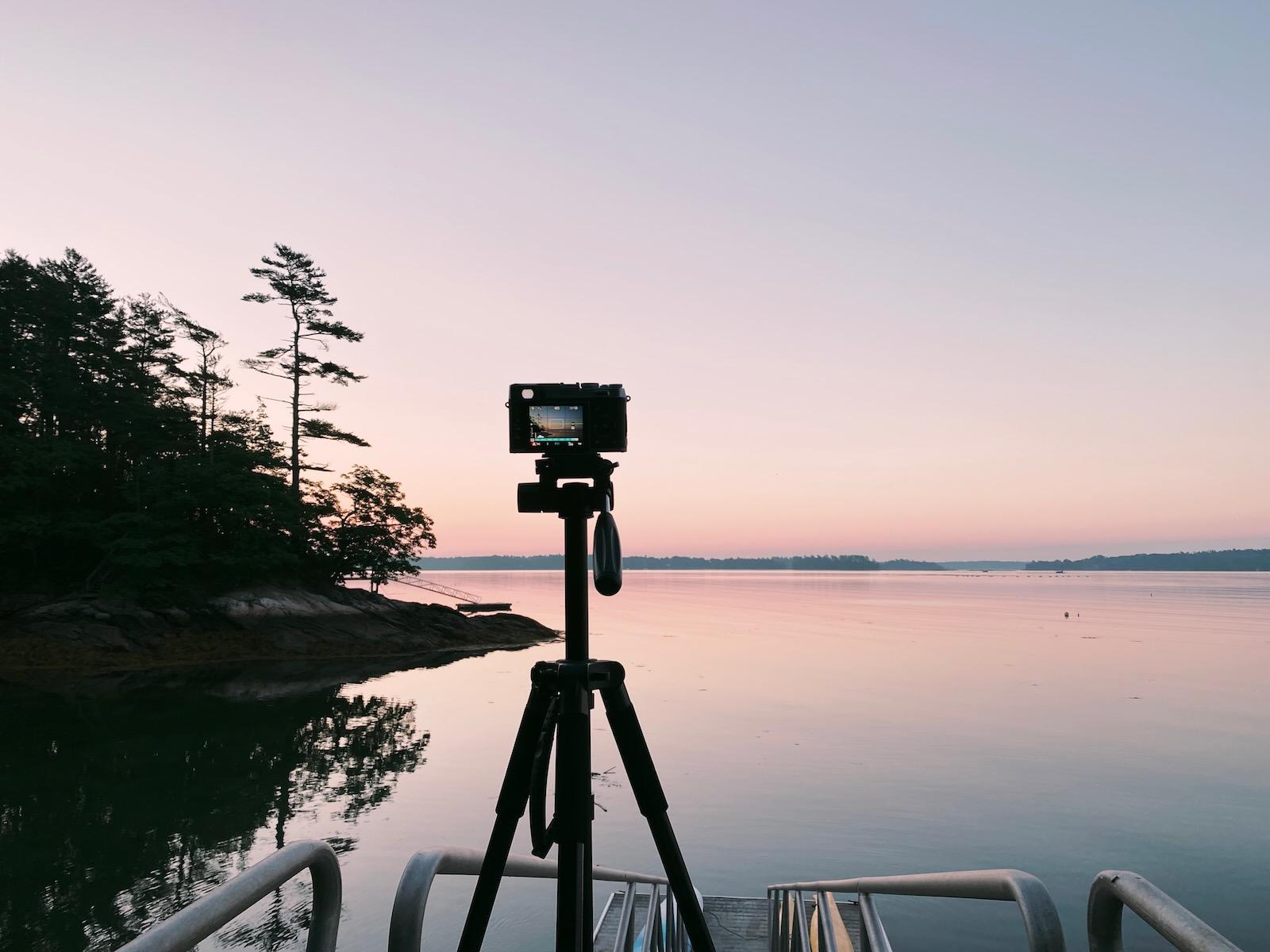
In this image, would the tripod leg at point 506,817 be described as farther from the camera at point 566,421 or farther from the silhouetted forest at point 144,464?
the silhouetted forest at point 144,464

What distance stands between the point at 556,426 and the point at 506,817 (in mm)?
1115

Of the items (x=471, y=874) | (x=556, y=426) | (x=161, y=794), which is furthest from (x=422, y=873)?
(x=161, y=794)

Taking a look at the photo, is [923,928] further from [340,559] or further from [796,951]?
[340,559]

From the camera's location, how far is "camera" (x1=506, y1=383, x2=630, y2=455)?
2.28 metres

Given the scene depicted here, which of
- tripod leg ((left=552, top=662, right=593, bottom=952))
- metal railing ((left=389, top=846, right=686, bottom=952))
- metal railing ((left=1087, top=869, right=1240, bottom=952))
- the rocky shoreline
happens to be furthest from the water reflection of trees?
metal railing ((left=1087, top=869, right=1240, bottom=952))

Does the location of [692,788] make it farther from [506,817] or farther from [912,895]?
[506,817]

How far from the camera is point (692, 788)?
590 inches

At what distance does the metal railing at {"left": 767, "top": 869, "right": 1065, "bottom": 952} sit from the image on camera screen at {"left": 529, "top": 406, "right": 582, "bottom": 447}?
4.94 ft

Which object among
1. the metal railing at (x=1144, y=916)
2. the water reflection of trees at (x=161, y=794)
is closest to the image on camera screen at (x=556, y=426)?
the metal railing at (x=1144, y=916)

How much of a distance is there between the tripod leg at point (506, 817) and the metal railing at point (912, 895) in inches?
41.8

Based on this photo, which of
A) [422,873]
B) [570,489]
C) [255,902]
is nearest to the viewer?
[255,902]

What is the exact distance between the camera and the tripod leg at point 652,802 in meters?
2.05

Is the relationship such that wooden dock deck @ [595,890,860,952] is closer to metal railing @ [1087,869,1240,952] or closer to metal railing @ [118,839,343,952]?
metal railing @ [1087,869,1240,952]

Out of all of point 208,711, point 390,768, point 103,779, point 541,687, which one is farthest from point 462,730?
point 541,687
